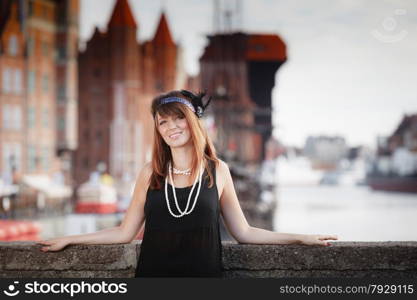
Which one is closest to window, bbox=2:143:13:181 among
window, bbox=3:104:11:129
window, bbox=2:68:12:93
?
window, bbox=3:104:11:129

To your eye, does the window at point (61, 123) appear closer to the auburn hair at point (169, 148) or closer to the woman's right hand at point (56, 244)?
the woman's right hand at point (56, 244)

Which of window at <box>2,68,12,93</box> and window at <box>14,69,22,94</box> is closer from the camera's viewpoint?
window at <box>2,68,12,93</box>

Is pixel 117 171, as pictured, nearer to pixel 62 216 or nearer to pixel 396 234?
pixel 62 216

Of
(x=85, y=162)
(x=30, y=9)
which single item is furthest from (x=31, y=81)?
(x=85, y=162)

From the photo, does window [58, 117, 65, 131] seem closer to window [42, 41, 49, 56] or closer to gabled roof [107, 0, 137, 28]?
window [42, 41, 49, 56]

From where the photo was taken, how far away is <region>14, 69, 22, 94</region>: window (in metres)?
25.3

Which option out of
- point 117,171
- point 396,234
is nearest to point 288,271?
point 117,171

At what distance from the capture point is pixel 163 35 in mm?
35781

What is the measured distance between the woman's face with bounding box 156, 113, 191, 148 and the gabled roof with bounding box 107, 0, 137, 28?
106 feet

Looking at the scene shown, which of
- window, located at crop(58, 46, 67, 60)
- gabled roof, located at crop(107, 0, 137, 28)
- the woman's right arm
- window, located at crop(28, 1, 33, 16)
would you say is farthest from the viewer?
gabled roof, located at crop(107, 0, 137, 28)

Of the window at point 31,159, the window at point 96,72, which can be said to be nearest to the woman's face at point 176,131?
the window at point 31,159

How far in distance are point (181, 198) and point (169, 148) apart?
0.25m

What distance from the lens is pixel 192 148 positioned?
2176mm

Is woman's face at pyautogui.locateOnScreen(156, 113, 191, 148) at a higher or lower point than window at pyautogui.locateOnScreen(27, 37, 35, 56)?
lower
